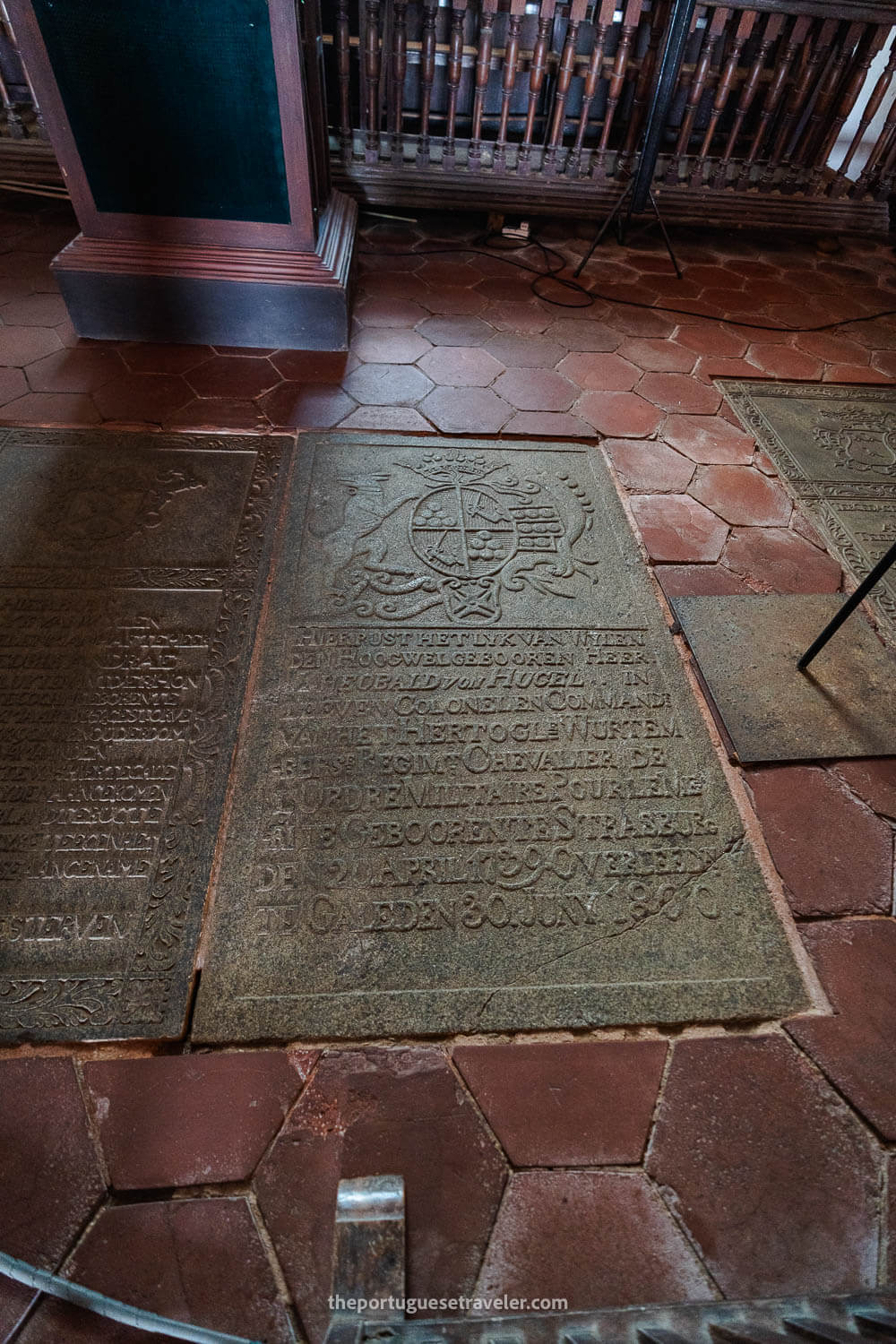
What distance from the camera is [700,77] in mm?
3869

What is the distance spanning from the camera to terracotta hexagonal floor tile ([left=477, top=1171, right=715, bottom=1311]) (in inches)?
40.8

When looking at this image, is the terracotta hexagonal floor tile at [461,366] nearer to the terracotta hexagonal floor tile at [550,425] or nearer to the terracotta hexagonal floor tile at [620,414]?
the terracotta hexagonal floor tile at [550,425]

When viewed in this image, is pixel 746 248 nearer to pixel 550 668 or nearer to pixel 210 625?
pixel 550 668

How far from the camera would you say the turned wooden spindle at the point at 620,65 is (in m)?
3.62

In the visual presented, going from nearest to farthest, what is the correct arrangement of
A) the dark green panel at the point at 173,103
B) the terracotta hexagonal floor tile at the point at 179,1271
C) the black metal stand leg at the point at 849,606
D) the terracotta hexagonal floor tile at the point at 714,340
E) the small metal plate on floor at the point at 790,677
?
the terracotta hexagonal floor tile at the point at 179,1271
the black metal stand leg at the point at 849,606
the small metal plate on floor at the point at 790,677
the dark green panel at the point at 173,103
the terracotta hexagonal floor tile at the point at 714,340

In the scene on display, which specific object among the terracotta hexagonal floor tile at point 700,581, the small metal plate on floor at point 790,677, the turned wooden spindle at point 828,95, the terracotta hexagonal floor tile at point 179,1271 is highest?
the turned wooden spindle at point 828,95

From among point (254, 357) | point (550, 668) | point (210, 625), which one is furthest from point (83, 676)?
point (254, 357)

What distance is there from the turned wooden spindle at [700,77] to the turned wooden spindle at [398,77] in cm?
168

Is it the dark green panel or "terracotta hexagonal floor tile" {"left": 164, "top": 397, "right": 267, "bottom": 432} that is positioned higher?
the dark green panel

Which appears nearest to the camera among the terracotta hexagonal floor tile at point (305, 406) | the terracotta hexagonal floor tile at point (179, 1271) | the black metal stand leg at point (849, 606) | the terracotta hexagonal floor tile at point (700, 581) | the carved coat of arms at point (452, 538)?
the terracotta hexagonal floor tile at point (179, 1271)

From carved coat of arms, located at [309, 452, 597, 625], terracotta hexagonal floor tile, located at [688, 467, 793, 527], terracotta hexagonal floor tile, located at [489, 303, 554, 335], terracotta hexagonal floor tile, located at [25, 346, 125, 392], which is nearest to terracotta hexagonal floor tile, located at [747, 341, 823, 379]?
terracotta hexagonal floor tile, located at [688, 467, 793, 527]

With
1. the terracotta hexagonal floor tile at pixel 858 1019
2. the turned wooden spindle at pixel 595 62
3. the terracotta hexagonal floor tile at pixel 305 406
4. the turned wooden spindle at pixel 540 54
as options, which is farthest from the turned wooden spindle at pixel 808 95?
the terracotta hexagonal floor tile at pixel 858 1019

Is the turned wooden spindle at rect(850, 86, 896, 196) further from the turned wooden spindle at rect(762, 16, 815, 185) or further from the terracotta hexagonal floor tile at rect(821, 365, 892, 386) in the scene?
the terracotta hexagonal floor tile at rect(821, 365, 892, 386)

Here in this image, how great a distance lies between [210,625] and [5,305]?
2391 mm
